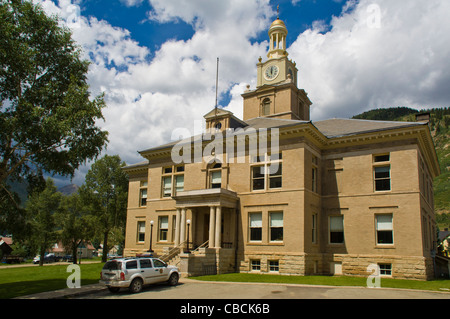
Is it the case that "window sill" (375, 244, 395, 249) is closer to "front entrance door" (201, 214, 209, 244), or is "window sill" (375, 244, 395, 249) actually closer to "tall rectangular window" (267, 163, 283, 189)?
"tall rectangular window" (267, 163, 283, 189)

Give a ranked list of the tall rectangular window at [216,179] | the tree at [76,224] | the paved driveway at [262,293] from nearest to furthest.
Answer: the paved driveway at [262,293] < the tall rectangular window at [216,179] < the tree at [76,224]

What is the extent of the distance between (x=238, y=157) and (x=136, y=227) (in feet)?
50.6

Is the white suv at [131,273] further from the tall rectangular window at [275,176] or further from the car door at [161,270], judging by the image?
the tall rectangular window at [275,176]

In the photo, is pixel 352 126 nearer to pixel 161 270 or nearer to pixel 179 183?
pixel 179 183

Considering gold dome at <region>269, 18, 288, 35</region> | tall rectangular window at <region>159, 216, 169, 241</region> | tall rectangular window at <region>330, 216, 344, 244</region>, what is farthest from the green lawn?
gold dome at <region>269, 18, 288, 35</region>

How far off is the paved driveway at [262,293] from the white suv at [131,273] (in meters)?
0.46

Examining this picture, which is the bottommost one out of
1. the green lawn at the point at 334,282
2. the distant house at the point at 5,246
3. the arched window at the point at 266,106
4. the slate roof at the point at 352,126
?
the distant house at the point at 5,246

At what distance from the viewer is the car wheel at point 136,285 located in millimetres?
18125

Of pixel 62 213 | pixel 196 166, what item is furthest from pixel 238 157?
pixel 62 213

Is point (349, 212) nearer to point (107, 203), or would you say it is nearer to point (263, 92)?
point (263, 92)

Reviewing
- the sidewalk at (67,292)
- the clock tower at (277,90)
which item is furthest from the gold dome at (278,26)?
the sidewalk at (67,292)

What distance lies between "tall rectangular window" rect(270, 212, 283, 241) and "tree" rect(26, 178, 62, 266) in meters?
42.9

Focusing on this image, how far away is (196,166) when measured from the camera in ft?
107

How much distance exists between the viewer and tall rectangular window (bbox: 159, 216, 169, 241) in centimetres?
3475
